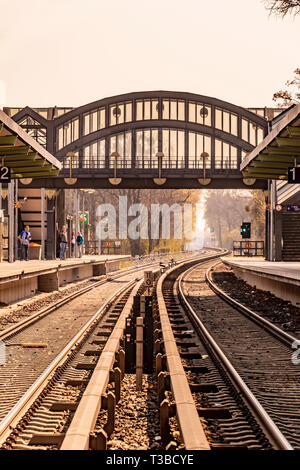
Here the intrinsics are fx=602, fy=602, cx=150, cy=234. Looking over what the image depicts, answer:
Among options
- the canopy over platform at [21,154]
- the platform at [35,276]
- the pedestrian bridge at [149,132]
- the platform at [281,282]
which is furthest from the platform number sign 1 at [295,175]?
the pedestrian bridge at [149,132]

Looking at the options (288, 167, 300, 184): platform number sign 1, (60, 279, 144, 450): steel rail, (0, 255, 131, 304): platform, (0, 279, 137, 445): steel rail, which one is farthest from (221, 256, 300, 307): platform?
(60, 279, 144, 450): steel rail

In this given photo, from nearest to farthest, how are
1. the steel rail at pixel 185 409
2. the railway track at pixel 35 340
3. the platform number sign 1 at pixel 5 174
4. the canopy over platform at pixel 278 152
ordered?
the steel rail at pixel 185 409
the railway track at pixel 35 340
the canopy over platform at pixel 278 152
the platform number sign 1 at pixel 5 174

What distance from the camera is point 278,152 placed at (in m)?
18.4

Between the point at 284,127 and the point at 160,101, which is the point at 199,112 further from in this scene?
the point at 284,127

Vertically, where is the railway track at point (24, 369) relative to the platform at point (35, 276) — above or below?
below

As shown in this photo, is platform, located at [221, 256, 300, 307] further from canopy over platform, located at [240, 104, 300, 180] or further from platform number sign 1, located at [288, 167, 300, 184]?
canopy over platform, located at [240, 104, 300, 180]

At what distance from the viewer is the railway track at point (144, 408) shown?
5.16m

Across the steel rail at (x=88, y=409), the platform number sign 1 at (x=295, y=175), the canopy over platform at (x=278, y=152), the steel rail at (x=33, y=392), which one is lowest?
the steel rail at (x=33, y=392)

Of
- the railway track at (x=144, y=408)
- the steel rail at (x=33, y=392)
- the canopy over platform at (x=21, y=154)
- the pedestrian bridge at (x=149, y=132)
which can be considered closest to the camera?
the railway track at (x=144, y=408)

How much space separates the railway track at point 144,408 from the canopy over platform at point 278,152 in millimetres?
7199

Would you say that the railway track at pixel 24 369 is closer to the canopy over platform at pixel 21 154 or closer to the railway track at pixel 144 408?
the railway track at pixel 144 408

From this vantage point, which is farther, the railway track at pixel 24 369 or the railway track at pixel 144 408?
the railway track at pixel 24 369

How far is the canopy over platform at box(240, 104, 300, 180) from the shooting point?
15.1 m

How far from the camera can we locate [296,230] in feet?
116
